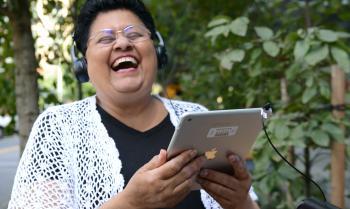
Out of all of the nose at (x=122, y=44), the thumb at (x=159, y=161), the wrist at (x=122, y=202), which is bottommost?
the wrist at (x=122, y=202)

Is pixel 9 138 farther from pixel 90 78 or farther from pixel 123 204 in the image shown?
pixel 123 204

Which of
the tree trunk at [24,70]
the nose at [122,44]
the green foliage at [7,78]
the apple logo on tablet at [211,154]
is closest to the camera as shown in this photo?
the apple logo on tablet at [211,154]

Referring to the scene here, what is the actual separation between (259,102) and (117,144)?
1.90 metres

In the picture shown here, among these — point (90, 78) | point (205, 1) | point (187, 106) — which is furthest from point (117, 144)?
point (205, 1)

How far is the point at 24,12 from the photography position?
2521 millimetres

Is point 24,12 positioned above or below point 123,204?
above

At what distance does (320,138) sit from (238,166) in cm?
119

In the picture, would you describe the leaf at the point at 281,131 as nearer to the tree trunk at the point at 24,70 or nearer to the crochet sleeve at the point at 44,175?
the tree trunk at the point at 24,70

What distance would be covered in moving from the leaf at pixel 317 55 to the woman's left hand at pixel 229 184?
1001 mm

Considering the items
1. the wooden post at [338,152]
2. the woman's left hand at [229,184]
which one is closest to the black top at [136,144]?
the woman's left hand at [229,184]

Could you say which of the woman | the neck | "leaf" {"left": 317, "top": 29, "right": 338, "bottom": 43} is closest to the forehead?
the woman

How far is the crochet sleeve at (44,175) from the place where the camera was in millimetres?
1492

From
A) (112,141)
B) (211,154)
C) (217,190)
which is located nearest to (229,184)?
(217,190)

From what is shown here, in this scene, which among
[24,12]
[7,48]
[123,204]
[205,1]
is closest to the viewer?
[123,204]
